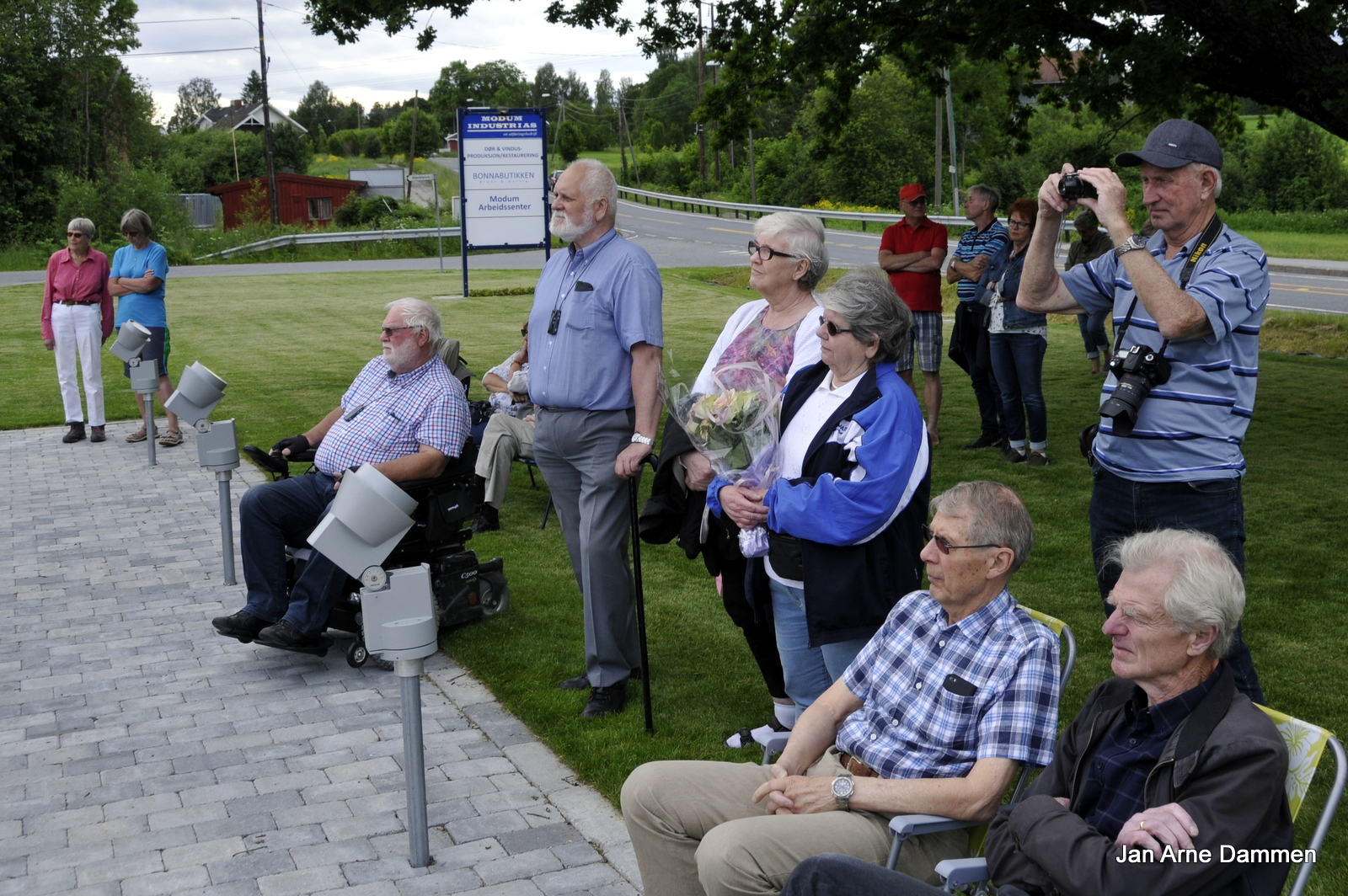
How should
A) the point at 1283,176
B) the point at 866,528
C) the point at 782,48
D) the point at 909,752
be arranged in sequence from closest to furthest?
the point at 909,752 < the point at 866,528 < the point at 782,48 < the point at 1283,176

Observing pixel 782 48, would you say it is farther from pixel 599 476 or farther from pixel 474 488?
pixel 599 476

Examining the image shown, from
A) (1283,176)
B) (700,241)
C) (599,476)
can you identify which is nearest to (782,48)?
(599,476)

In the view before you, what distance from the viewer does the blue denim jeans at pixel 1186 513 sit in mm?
3447

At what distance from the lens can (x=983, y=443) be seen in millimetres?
9945

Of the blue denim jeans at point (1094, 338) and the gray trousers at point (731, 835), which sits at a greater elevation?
the blue denim jeans at point (1094, 338)

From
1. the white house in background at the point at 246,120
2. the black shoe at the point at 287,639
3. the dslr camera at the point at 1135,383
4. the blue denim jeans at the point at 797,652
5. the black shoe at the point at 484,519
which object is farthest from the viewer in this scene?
the white house in background at the point at 246,120

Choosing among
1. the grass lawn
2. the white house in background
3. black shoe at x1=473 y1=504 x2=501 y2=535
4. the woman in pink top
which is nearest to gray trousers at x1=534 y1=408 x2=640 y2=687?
the grass lawn

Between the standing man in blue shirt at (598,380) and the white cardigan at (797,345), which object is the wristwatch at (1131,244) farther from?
the standing man in blue shirt at (598,380)

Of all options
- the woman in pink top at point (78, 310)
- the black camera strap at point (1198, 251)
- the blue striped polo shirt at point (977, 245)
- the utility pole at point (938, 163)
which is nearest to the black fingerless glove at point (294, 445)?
the black camera strap at point (1198, 251)

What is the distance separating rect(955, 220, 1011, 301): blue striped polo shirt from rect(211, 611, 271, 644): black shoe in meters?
5.99

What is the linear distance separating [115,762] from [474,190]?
1620 cm

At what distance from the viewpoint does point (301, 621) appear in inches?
217

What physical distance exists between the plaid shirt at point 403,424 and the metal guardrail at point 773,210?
19.5 metres

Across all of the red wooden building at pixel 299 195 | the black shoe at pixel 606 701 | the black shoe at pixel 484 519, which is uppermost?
the red wooden building at pixel 299 195
